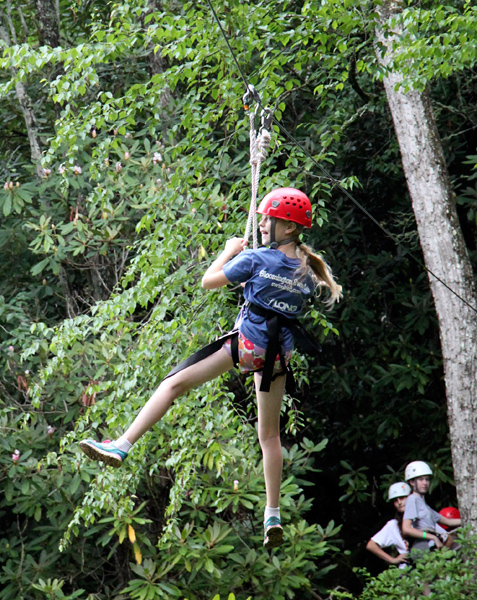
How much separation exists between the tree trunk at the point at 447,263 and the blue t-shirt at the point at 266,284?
3.33 m

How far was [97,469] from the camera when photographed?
677cm

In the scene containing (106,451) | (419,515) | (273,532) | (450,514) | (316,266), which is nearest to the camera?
(106,451)

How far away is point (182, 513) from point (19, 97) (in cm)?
420

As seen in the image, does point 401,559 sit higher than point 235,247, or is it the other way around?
point 235,247

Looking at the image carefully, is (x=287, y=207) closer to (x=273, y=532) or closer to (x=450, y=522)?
(x=273, y=532)

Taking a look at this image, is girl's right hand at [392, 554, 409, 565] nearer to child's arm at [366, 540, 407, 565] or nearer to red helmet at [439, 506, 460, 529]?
child's arm at [366, 540, 407, 565]

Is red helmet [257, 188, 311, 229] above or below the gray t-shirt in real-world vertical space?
above

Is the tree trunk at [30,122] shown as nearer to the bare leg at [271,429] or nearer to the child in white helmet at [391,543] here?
the child in white helmet at [391,543]

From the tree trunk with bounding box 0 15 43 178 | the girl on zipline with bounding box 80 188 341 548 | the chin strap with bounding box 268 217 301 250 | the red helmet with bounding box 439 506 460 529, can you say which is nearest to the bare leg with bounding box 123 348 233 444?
the girl on zipline with bounding box 80 188 341 548

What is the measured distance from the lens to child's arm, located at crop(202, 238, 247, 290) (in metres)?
3.21

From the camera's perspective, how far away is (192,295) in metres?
6.28

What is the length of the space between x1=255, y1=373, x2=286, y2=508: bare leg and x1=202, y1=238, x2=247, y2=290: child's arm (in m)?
0.43

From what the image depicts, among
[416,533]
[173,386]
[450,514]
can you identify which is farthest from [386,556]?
[173,386]

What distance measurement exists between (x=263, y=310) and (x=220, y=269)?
0.23 meters
